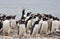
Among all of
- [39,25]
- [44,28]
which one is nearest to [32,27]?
[39,25]

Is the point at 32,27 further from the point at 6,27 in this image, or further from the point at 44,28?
the point at 6,27

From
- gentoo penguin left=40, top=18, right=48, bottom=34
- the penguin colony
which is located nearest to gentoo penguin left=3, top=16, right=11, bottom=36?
the penguin colony

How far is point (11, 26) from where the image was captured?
61.1 feet

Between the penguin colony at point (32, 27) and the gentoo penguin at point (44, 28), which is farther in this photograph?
the gentoo penguin at point (44, 28)

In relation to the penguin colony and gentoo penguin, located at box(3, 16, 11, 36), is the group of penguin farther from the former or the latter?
gentoo penguin, located at box(3, 16, 11, 36)

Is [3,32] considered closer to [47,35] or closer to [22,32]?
[22,32]

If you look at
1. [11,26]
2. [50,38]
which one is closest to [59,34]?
[50,38]

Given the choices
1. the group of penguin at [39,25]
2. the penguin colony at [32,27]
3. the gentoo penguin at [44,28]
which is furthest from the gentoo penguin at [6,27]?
the gentoo penguin at [44,28]

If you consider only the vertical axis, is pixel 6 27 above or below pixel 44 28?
above

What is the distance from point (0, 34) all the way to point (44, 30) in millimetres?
2458

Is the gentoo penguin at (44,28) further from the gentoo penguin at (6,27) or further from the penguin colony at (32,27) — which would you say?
the gentoo penguin at (6,27)

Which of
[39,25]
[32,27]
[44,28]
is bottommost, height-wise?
[44,28]

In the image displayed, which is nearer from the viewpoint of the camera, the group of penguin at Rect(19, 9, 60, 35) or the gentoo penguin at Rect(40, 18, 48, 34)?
the group of penguin at Rect(19, 9, 60, 35)

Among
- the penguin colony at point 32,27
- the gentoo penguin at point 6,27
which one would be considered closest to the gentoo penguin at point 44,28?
the penguin colony at point 32,27
